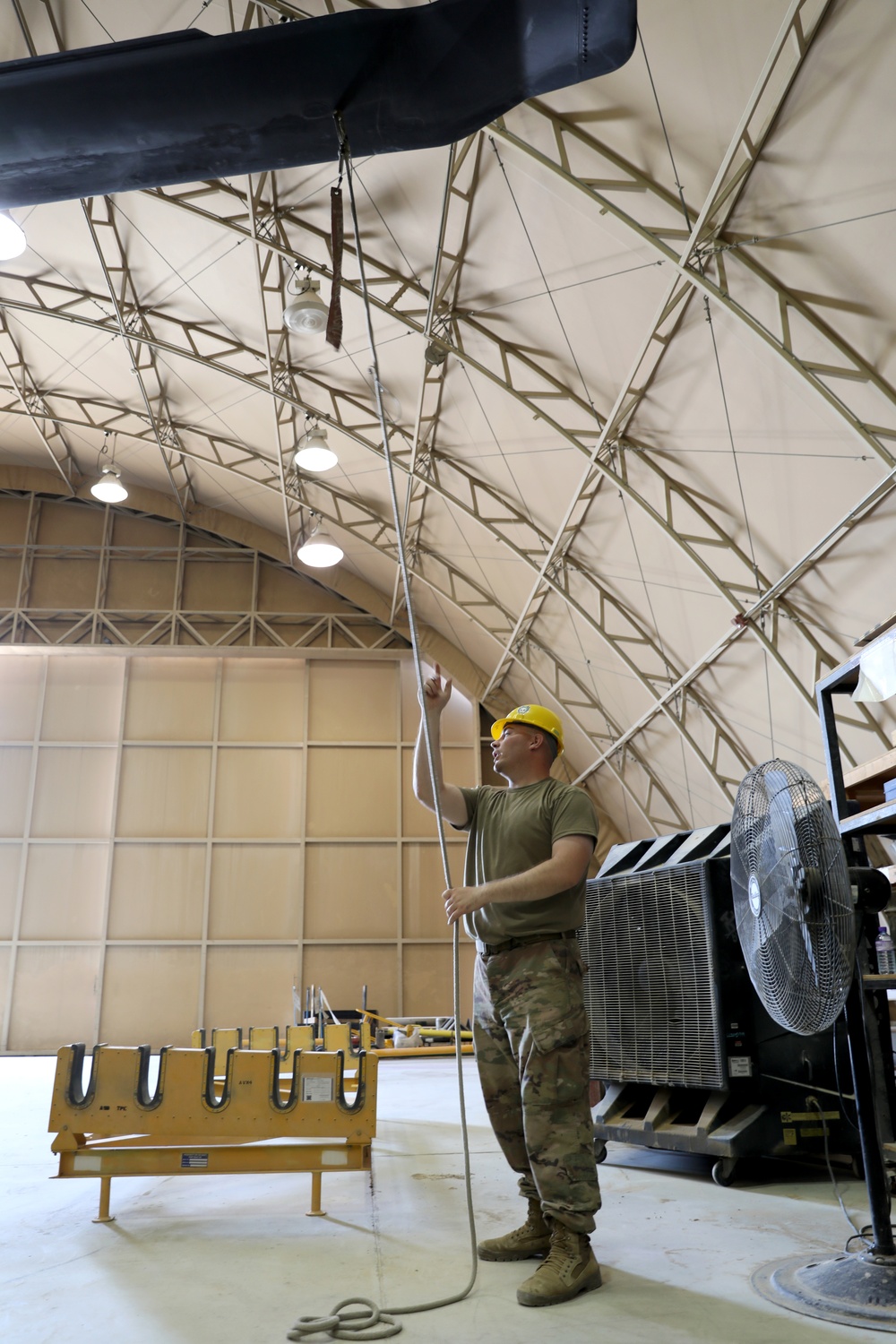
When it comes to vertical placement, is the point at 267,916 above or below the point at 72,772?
below

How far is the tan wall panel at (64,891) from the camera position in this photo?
2047 cm

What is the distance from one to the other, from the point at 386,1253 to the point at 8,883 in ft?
63.9

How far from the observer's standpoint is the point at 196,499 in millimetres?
23516

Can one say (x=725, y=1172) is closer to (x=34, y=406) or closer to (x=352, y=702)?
(x=352, y=702)

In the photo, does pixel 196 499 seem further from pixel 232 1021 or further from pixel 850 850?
pixel 850 850

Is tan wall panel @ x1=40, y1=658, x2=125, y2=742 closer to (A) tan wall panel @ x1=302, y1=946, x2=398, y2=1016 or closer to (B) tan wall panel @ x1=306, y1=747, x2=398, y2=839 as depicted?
(B) tan wall panel @ x1=306, y1=747, x2=398, y2=839

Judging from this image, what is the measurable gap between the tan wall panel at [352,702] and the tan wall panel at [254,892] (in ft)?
9.42

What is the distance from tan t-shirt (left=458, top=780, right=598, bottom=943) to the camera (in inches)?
141

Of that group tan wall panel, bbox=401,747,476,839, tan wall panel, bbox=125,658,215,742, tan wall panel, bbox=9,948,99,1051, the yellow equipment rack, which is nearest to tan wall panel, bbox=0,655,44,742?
tan wall panel, bbox=125,658,215,742

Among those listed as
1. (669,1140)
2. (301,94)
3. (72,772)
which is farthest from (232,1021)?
(301,94)

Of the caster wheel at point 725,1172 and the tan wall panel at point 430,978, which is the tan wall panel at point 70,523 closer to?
the tan wall panel at point 430,978

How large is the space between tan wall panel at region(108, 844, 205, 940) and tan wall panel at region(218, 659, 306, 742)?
2829 millimetres

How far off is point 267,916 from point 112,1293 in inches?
717

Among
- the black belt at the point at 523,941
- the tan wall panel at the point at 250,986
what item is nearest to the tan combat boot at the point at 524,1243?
the black belt at the point at 523,941
